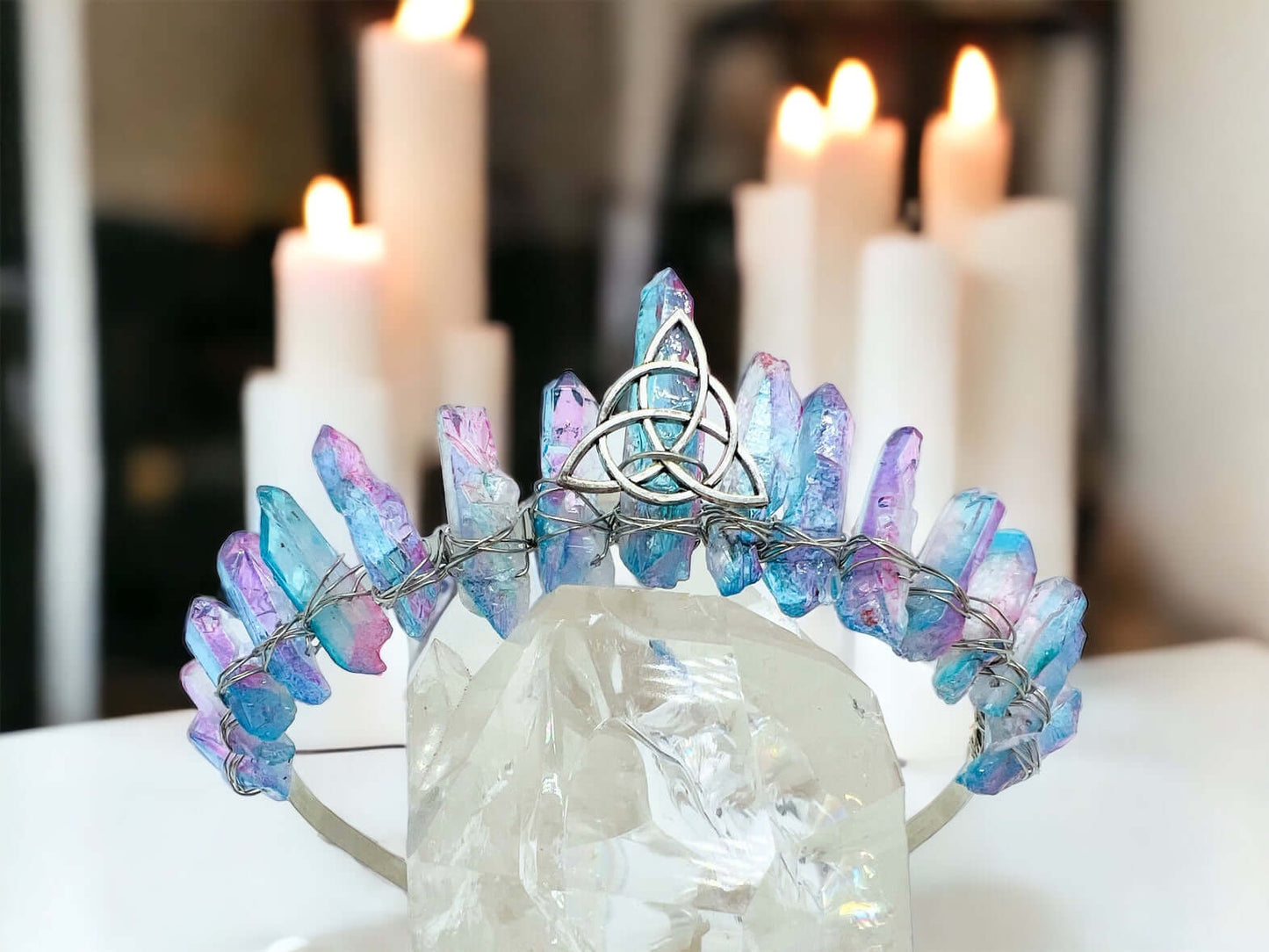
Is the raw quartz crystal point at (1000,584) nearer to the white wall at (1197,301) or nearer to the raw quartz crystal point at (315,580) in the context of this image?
the raw quartz crystal point at (315,580)

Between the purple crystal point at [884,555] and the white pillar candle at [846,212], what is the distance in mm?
298

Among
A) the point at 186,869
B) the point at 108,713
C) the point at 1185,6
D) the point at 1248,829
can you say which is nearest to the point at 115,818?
the point at 186,869

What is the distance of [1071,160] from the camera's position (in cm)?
73

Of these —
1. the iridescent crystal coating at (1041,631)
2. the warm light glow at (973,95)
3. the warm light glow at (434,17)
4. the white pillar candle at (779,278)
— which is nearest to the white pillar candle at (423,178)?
the warm light glow at (434,17)

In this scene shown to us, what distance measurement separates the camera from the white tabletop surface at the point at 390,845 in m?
0.39

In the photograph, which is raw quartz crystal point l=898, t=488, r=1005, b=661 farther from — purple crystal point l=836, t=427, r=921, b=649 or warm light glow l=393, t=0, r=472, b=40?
warm light glow l=393, t=0, r=472, b=40

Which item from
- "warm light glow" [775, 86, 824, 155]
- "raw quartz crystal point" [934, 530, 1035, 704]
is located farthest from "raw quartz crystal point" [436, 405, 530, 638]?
A: "warm light glow" [775, 86, 824, 155]

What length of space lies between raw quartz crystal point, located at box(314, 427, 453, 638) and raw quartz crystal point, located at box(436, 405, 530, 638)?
0.01 m

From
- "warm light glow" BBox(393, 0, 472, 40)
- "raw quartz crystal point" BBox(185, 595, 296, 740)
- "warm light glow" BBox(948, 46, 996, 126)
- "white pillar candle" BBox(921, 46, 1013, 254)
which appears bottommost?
"raw quartz crystal point" BBox(185, 595, 296, 740)

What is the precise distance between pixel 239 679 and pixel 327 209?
31cm

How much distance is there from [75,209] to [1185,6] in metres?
0.60

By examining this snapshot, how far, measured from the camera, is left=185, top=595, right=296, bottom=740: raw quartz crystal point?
13.4 inches

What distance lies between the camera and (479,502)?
1.05ft

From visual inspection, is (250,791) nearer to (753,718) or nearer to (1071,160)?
(753,718)
